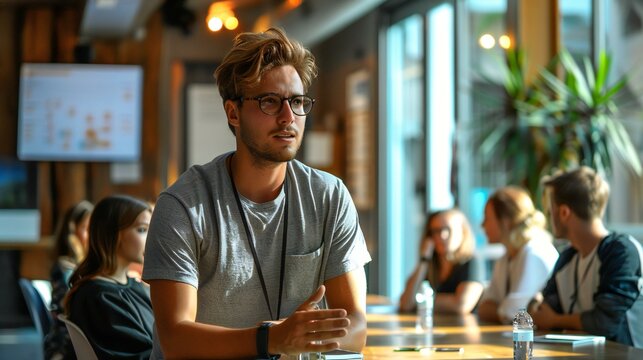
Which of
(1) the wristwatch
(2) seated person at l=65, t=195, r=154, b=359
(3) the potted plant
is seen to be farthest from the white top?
(1) the wristwatch

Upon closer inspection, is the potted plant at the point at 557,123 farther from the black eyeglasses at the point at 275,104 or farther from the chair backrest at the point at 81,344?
the black eyeglasses at the point at 275,104

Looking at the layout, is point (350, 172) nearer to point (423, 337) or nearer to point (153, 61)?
point (153, 61)

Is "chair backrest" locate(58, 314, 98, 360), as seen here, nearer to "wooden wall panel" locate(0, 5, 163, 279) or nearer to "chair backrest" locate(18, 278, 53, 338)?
"chair backrest" locate(18, 278, 53, 338)

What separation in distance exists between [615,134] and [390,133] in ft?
12.6

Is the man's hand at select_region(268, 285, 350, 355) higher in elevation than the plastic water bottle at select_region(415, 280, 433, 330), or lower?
higher

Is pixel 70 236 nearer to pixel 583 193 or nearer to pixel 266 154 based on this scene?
pixel 583 193

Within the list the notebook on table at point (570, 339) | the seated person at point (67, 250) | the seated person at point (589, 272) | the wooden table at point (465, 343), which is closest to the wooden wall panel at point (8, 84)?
the seated person at point (67, 250)

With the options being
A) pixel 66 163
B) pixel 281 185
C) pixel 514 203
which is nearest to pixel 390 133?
pixel 66 163

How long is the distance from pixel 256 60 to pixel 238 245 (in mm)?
452

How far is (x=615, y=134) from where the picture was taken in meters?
6.23

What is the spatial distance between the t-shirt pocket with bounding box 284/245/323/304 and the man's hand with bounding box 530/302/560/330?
5.35 feet

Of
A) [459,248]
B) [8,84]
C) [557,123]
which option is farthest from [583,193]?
[8,84]

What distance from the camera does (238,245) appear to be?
246cm

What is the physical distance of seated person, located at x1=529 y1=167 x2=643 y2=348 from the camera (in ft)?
12.3
